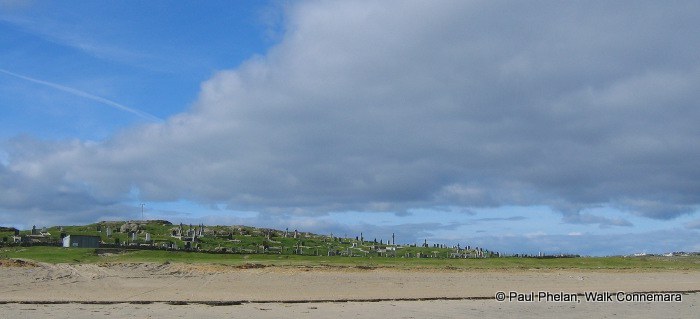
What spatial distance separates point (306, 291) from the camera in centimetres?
3122

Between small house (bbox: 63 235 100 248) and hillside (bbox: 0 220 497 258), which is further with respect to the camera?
hillside (bbox: 0 220 497 258)

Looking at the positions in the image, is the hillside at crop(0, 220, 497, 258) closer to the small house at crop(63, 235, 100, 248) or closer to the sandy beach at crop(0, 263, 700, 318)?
the small house at crop(63, 235, 100, 248)

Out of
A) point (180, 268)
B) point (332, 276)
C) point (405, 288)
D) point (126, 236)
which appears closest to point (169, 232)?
point (126, 236)

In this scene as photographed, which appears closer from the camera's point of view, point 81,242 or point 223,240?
point 81,242

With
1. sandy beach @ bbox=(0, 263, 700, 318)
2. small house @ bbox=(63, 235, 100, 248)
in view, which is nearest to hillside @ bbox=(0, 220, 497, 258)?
small house @ bbox=(63, 235, 100, 248)

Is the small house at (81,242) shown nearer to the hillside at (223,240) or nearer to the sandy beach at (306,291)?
the hillside at (223,240)

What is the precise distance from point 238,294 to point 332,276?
389 inches

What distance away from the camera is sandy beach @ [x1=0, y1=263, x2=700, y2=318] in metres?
23.4

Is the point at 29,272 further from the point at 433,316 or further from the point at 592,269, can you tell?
the point at 592,269

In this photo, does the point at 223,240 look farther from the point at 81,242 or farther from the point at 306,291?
the point at 306,291

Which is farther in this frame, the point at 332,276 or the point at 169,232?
the point at 169,232

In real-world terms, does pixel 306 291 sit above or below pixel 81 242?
below

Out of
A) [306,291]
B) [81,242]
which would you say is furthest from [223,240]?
[306,291]

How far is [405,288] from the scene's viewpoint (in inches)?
1329
